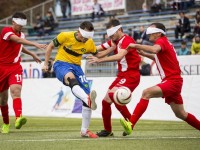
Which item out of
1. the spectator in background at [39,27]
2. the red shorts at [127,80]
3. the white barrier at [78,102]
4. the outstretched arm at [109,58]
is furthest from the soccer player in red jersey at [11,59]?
the spectator in background at [39,27]

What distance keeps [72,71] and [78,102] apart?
33.8 feet

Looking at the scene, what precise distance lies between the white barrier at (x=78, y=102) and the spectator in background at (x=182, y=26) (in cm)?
635

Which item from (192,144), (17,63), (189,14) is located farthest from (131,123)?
(189,14)

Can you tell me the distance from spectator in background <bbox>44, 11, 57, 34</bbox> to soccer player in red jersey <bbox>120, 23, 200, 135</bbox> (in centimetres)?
2585

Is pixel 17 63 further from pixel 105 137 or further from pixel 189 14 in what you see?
pixel 189 14

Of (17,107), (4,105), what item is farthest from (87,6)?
(17,107)

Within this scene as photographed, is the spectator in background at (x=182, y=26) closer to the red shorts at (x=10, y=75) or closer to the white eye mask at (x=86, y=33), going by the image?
the red shorts at (x=10, y=75)

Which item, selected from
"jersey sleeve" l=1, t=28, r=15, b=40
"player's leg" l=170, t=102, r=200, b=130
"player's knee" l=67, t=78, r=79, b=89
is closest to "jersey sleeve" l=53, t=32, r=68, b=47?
"player's knee" l=67, t=78, r=79, b=89

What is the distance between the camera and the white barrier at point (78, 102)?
751 inches

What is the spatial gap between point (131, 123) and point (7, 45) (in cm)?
384

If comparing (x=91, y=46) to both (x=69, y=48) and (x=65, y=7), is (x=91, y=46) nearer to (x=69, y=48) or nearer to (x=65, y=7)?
(x=69, y=48)

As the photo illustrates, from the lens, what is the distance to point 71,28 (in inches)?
1455

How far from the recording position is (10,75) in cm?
1349

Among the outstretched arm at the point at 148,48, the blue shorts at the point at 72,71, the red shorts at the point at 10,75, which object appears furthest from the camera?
the red shorts at the point at 10,75
